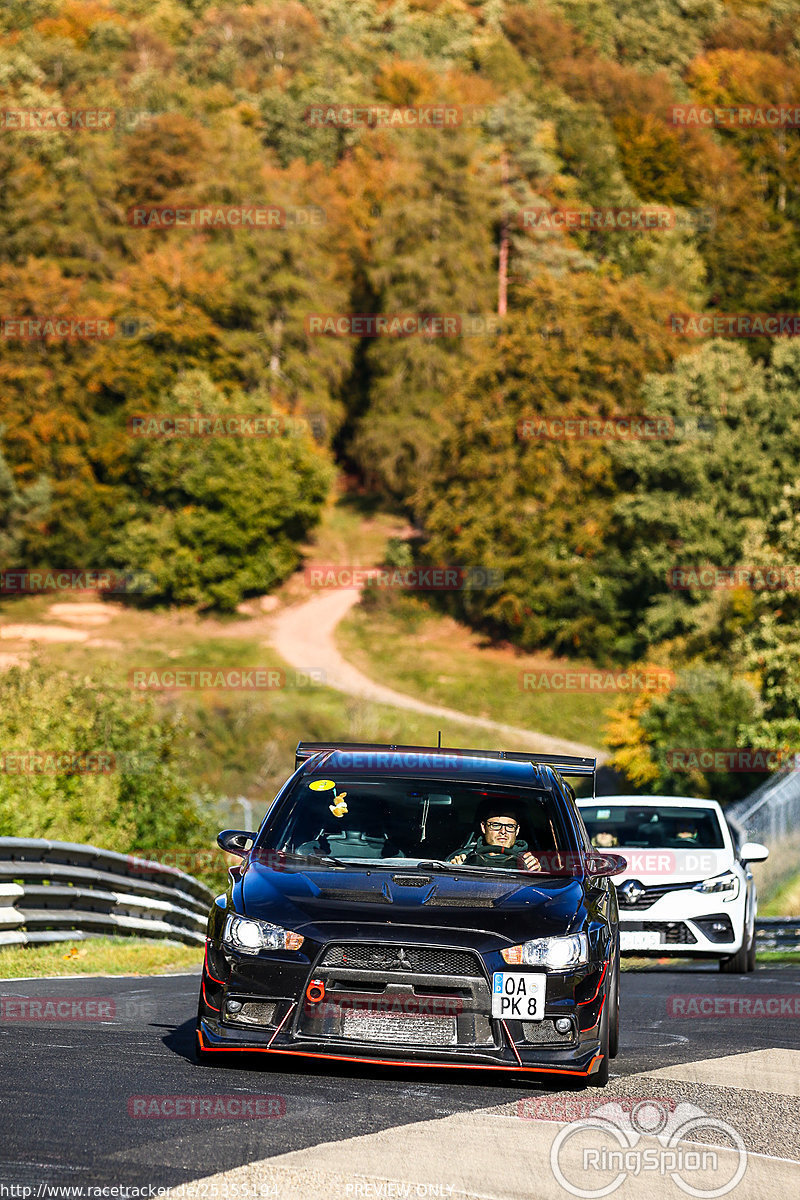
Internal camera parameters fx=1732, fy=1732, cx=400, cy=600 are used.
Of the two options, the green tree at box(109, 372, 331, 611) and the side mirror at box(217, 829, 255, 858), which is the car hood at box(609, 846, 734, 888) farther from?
the green tree at box(109, 372, 331, 611)

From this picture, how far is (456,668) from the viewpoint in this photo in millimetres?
71812

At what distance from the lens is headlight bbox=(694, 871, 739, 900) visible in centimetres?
1617

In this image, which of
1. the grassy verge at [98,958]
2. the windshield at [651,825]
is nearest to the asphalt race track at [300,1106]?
the grassy verge at [98,958]

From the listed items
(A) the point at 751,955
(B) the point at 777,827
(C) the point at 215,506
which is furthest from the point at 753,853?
(C) the point at 215,506

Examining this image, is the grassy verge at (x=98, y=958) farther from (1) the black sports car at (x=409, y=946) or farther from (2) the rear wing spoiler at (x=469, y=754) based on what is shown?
(1) the black sports car at (x=409, y=946)

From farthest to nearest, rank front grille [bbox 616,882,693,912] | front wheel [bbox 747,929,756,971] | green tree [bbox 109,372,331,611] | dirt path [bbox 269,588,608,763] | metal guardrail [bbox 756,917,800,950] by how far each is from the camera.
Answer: green tree [bbox 109,372,331,611], dirt path [bbox 269,588,608,763], metal guardrail [bbox 756,917,800,950], front wheel [bbox 747,929,756,971], front grille [bbox 616,882,693,912]

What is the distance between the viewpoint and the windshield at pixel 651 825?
56.3 ft

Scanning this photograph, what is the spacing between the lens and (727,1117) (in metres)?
7.20

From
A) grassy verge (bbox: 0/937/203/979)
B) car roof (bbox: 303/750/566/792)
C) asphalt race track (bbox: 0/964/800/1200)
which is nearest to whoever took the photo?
asphalt race track (bbox: 0/964/800/1200)

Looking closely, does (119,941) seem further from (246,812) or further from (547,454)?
(547,454)

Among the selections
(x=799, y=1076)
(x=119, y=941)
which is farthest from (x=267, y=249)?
(x=799, y=1076)

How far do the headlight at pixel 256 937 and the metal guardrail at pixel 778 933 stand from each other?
49.7ft

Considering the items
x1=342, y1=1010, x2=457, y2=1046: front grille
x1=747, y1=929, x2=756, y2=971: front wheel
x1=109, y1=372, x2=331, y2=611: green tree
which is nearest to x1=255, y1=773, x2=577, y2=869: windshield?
x1=342, y1=1010, x2=457, y2=1046: front grille

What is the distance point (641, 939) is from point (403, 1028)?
30.5 ft
